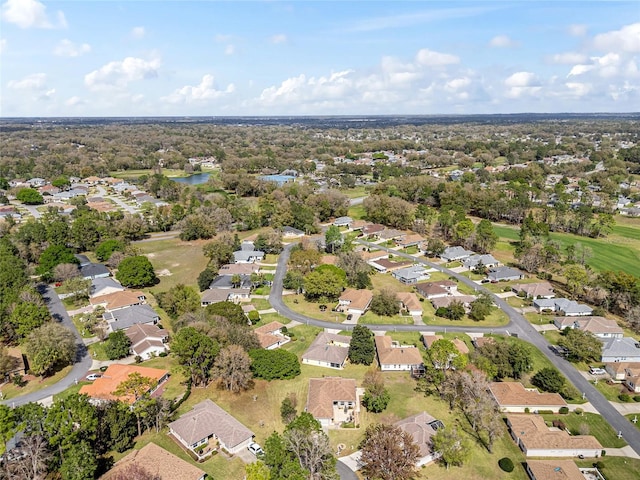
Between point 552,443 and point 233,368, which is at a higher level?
point 233,368

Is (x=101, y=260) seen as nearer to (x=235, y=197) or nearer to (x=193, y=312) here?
(x=193, y=312)

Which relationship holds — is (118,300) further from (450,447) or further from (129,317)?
(450,447)

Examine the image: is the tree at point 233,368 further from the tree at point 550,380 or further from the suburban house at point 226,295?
the tree at point 550,380

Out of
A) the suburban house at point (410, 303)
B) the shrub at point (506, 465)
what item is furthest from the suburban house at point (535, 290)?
the shrub at point (506, 465)

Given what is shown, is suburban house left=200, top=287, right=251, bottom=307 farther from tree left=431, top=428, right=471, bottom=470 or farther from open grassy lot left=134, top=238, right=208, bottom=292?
tree left=431, top=428, right=471, bottom=470

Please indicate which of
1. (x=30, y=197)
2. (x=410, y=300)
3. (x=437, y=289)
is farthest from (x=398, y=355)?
(x=30, y=197)

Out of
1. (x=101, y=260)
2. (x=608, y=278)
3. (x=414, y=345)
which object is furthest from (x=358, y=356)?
(x=101, y=260)
